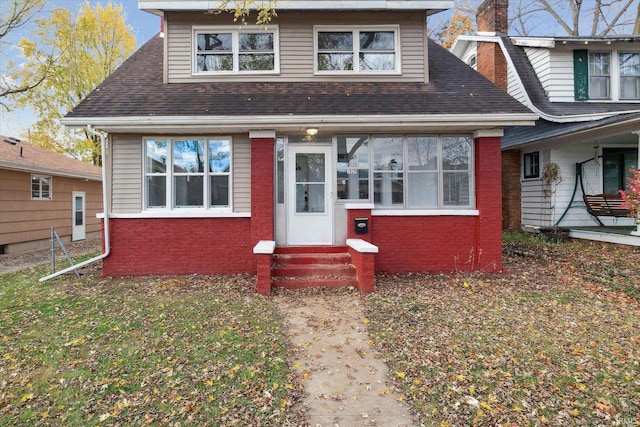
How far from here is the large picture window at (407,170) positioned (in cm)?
760

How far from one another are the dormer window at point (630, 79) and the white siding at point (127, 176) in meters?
14.1

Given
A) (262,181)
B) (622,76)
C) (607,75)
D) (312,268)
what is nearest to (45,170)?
(262,181)

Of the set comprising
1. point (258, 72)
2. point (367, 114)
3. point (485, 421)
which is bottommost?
point (485, 421)

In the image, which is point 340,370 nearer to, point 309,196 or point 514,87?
point 309,196

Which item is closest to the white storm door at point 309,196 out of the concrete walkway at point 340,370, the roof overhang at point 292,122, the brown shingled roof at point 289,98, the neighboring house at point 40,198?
the roof overhang at point 292,122

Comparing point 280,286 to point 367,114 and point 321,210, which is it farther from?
point 367,114

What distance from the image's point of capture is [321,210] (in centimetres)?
768

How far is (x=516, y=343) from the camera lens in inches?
161

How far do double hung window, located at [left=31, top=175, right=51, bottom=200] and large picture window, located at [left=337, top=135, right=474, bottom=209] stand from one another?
1102 cm

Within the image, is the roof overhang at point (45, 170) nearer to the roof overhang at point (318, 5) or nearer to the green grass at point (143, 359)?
the green grass at point (143, 359)

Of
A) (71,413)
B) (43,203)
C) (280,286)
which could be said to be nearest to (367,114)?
(280,286)

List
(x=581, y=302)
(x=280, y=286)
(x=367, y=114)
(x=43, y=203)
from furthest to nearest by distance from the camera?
(x=43, y=203)
(x=367, y=114)
(x=280, y=286)
(x=581, y=302)

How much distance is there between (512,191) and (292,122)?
28.5 feet

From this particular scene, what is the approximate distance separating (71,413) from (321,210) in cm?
546
